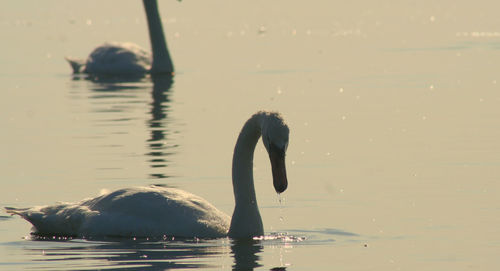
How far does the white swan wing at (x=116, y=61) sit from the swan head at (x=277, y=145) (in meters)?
23.4

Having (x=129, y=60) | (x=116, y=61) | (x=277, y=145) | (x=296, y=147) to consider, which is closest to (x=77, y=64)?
(x=129, y=60)

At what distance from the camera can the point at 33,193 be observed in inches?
710

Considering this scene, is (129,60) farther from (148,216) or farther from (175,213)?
(175,213)

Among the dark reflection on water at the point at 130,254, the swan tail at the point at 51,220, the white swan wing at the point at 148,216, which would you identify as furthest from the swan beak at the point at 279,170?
the swan tail at the point at 51,220

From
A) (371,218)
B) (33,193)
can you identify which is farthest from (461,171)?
(33,193)

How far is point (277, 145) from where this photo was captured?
548 inches

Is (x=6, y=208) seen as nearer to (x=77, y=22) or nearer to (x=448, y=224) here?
(x=448, y=224)

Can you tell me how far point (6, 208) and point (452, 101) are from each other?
14640 millimetres

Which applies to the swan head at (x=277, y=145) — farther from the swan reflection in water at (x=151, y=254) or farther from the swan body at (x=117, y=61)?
the swan body at (x=117, y=61)

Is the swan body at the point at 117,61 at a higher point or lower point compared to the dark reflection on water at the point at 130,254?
higher

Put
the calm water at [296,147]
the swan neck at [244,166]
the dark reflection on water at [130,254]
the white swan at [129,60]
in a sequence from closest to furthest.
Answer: the dark reflection on water at [130,254]
the calm water at [296,147]
the swan neck at [244,166]
the white swan at [129,60]

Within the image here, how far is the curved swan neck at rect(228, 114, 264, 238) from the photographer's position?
14758 millimetres

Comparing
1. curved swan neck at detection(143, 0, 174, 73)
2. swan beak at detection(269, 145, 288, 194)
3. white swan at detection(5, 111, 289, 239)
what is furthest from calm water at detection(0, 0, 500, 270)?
swan beak at detection(269, 145, 288, 194)

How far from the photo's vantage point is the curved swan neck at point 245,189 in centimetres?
1476
